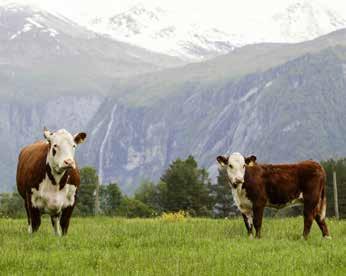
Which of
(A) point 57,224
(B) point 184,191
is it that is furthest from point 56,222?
(B) point 184,191

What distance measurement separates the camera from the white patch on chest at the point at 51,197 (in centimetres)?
1619

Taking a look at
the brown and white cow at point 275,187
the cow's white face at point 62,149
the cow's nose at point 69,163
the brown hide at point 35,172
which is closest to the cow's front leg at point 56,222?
the brown hide at point 35,172

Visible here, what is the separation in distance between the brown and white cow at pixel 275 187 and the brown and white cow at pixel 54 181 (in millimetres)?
4324

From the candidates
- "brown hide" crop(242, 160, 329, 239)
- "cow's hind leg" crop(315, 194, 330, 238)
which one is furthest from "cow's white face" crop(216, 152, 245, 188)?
"cow's hind leg" crop(315, 194, 330, 238)

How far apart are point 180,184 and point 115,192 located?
22827mm

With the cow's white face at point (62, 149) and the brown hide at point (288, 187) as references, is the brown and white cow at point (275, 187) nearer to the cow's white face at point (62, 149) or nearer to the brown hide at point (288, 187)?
the brown hide at point (288, 187)

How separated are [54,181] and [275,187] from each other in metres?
6.05

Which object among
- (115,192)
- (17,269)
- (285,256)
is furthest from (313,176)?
(115,192)

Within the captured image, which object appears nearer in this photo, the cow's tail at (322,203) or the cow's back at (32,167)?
the cow's back at (32,167)

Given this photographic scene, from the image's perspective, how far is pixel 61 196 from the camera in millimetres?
16266

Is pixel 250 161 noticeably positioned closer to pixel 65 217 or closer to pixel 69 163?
pixel 65 217

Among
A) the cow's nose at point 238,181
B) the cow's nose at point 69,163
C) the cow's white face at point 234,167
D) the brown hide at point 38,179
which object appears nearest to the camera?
the cow's nose at point 69,163

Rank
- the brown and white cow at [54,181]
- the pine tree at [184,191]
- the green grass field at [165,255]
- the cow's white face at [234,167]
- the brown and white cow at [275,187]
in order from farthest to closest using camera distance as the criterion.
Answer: the pine tree at [184,191], the brown and white cow at [275,187], the cow's white face at [234,167], the brown and white cow at [54,181], the green grass field at [165,255]

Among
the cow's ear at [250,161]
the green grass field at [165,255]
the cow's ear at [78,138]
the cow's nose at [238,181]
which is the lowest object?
the green grass field at [165,255]
